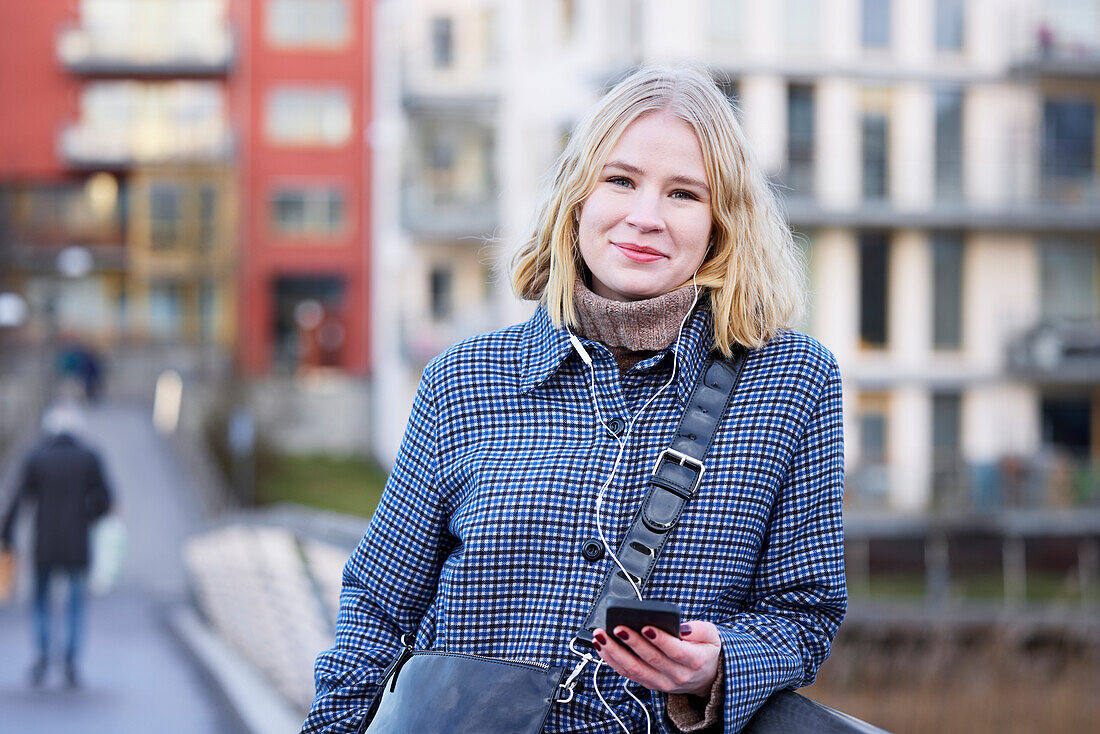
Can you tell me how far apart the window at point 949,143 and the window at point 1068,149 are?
1992mm

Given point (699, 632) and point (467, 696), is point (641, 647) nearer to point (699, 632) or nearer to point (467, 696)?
point (699, 632)

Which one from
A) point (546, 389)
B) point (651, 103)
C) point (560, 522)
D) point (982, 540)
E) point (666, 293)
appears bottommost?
point (982, 540)

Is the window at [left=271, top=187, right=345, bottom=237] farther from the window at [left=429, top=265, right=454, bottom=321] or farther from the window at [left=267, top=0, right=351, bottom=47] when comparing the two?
the window at [left=429, top=265, right=454, bottom=321]

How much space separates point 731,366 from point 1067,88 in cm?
3140

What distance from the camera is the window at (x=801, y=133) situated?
2984cm

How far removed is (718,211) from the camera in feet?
8.20

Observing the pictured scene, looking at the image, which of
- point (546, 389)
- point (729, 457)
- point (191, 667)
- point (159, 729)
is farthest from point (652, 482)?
point (191, 667)

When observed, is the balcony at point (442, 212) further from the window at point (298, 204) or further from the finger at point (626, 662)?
the finger at point (626, 662)

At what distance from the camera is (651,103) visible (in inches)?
97.5

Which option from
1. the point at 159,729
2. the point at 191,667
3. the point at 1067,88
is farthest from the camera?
the point at 1067,88

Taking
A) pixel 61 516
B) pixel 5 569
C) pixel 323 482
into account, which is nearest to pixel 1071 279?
pixel 323 482

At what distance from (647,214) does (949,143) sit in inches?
1155

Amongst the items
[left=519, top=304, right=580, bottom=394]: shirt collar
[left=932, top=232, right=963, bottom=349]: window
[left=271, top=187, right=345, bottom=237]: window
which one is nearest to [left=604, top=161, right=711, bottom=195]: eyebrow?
[left=519, top=304, right=580, bottom=394]: shirt collar

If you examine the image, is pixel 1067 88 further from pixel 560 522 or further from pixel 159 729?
pixel 560 522
